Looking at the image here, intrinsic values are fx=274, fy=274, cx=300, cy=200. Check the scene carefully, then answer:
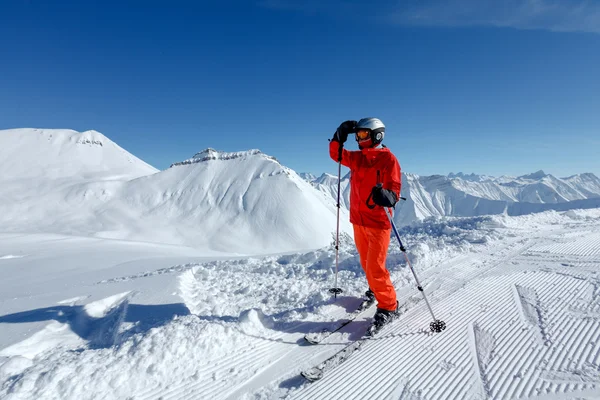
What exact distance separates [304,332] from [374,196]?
1989 millimetres

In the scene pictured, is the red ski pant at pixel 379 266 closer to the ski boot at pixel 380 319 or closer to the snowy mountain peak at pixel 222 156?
the ski boot at pixel 380 319

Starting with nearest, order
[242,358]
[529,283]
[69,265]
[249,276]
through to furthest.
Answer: [242,358] < [529,283] < [249,276] < [69,265]

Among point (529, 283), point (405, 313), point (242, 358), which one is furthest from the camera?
point (529, 283)

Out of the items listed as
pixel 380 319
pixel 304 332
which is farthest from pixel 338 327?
pixel 380 319

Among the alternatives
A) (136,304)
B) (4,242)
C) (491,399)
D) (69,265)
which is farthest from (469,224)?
(4,242)

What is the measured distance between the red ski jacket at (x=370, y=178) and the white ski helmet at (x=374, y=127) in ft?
0.50

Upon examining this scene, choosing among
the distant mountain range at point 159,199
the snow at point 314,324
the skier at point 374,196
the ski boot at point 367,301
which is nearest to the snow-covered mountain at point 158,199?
the distant mountain range at point 159,199

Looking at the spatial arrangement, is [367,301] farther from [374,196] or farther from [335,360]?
[374,196]

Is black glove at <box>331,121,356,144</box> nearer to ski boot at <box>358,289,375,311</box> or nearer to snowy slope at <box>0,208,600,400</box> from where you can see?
ski boot at <box>358,289,375,311</box>

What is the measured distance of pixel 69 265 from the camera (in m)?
9.10

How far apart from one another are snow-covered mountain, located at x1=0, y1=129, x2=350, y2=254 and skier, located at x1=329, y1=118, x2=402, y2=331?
34012 mm

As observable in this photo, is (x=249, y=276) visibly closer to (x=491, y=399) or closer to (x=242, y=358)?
(x=242, y=358)

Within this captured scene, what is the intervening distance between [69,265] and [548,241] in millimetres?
14633

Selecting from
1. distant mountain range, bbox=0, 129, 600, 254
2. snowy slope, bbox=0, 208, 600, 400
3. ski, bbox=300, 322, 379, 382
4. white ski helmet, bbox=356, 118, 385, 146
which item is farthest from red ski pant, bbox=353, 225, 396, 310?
distant mountain range, bbox=0, 129, 600, 254
